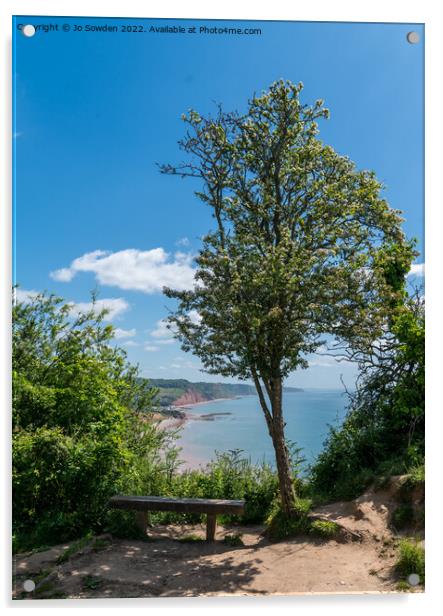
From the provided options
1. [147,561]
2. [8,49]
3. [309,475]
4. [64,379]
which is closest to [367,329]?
[309,475]

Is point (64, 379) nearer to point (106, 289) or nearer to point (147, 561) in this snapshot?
point (106, 289)

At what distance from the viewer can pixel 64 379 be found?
645 cm

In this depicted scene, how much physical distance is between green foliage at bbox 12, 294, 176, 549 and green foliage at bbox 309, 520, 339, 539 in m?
2.26

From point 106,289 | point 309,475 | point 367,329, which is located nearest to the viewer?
point 367,329

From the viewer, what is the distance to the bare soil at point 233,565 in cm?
445

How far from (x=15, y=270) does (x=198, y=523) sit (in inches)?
157

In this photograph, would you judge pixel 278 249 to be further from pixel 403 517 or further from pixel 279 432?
pixel 403 517

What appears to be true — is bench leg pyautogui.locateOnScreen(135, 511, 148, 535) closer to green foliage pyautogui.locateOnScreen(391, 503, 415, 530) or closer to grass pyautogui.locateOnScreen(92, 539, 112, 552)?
grass pyautogui.locateOnScreen(92, 539, 112, 552)

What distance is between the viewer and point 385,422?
697cm

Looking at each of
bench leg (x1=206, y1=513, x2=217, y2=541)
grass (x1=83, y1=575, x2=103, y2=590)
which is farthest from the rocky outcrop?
grass (x1=83, y1=575, x2=103, y2=590)

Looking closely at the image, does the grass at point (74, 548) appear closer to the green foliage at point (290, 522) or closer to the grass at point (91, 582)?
the grass at point (91, 582)

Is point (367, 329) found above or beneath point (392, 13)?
beneath

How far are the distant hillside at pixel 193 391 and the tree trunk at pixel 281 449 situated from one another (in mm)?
160
